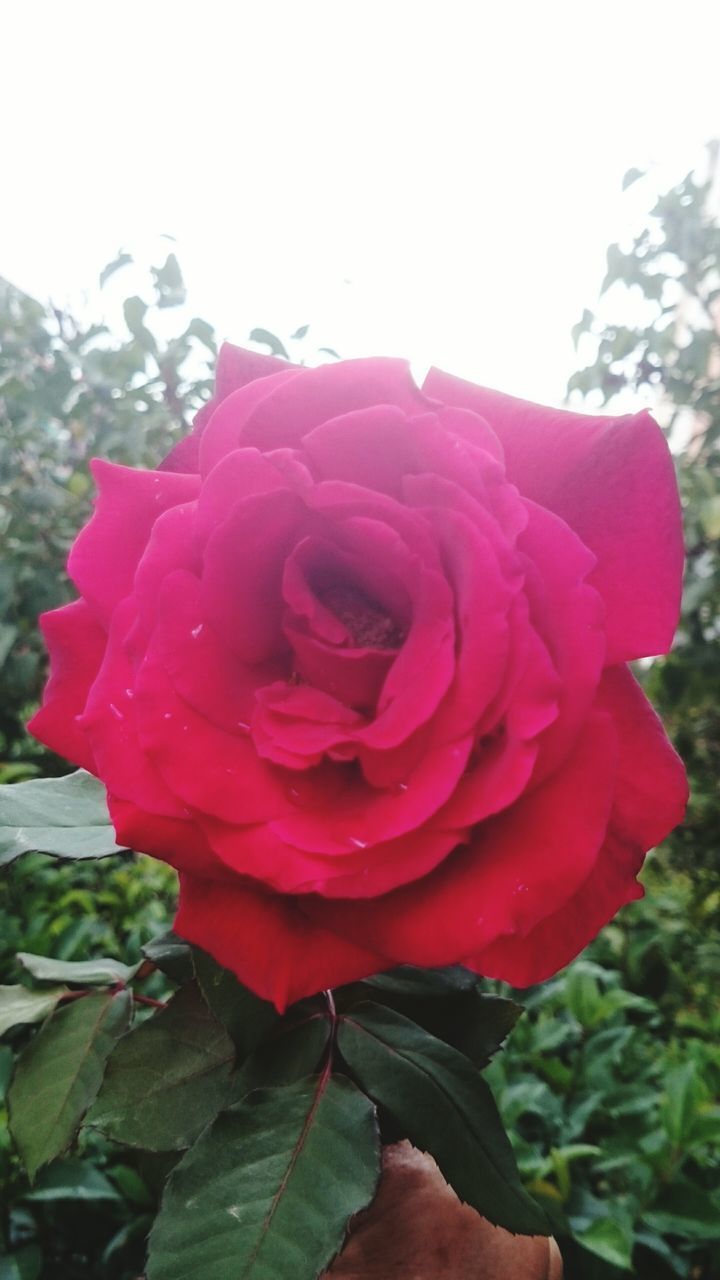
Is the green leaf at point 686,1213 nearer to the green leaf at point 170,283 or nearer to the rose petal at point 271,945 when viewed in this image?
the rose petal at point 271,945

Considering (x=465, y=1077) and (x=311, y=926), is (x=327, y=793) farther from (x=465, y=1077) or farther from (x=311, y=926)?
(x=465, y=1077)

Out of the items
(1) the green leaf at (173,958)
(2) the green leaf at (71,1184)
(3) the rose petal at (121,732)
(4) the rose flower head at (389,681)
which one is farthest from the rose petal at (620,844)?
(2) the green leaf at (71,1184)

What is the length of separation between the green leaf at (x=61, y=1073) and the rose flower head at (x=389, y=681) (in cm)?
25

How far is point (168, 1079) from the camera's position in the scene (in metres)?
0.44

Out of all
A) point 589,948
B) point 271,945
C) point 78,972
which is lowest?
point 589,948

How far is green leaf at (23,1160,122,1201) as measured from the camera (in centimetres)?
68

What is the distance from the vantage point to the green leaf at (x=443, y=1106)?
1.30ft

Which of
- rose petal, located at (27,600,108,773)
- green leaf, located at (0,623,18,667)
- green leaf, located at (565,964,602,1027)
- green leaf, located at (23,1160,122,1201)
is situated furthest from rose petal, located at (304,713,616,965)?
green leaf, located at (0,623,18,667)

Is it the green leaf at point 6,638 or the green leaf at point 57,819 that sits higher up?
the green leaf at point 57,819

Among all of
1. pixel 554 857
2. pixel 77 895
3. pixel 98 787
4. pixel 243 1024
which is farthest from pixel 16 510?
pixel 554 857

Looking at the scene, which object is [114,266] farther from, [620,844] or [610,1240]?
[610,1240]

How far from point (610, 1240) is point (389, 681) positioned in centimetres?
73

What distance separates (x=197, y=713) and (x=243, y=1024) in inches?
7.3

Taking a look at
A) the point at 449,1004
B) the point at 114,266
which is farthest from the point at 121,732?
the point at 114,266
